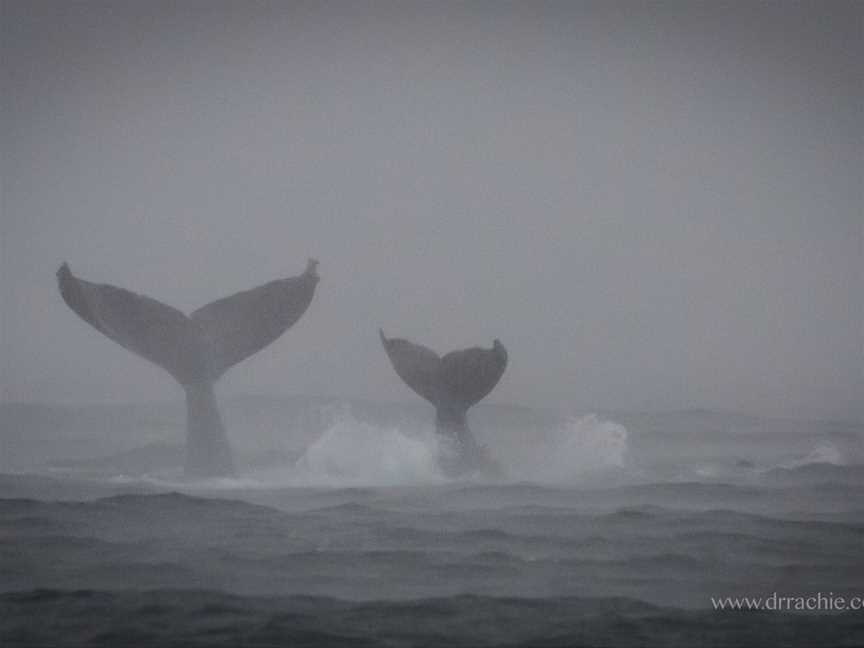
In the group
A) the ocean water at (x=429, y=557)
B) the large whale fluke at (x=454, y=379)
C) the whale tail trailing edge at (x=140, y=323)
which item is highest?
the whale tail trailing edge at (x=140, y=323)

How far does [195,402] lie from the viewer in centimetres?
2041

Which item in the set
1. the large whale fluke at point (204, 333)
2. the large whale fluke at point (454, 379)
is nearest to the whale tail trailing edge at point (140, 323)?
Answer: the large whale fluke at point (204, 333)

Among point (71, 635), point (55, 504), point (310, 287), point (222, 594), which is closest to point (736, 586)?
point (222, 594)

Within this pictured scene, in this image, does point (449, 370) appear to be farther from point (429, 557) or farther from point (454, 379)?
point (429, 557)

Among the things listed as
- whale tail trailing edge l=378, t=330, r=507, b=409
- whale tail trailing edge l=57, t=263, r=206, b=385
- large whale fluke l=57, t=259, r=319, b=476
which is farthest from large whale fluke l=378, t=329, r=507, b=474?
whale tail trailing edge l=57, t=263, r=206, b=385

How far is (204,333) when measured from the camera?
20.0 meters

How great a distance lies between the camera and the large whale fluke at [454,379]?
1956 cm

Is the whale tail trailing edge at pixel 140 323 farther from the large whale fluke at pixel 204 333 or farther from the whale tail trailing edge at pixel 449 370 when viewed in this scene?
the whale tail trailing edge at pixel 449 370

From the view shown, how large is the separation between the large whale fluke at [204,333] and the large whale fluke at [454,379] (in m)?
2.35

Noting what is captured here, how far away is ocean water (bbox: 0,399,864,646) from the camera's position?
26.5ft

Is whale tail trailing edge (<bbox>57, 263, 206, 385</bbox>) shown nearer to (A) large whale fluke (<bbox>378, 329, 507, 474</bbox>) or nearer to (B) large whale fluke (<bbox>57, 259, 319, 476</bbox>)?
(B) large whale fluke (<bbox>57, 259, 319, 476</bbox>)

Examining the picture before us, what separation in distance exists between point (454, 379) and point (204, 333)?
5287 millimetres

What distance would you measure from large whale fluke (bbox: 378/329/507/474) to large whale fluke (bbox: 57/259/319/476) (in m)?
2.35

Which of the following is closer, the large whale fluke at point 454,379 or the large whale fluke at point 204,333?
the large whale fluke at point 204,333
